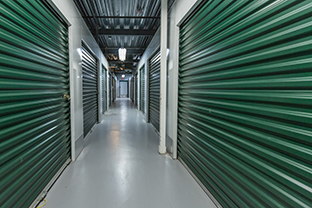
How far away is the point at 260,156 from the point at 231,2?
1418mm

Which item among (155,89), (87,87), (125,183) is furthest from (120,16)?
(125,183)

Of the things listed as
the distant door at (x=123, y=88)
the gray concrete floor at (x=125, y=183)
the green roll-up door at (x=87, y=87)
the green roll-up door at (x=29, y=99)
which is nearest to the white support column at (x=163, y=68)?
the gray concrete floor at (x=125, y=183)

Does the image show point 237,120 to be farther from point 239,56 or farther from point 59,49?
point 59,49

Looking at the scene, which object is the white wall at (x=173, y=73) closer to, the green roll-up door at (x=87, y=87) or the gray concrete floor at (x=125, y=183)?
the gray concrete floor at (x=125, y=183)

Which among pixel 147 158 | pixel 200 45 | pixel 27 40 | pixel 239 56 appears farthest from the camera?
pixel 147 158

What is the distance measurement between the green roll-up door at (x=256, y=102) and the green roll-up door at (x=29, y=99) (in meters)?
1.98

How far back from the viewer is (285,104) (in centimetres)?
95

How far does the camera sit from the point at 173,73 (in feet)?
8.89

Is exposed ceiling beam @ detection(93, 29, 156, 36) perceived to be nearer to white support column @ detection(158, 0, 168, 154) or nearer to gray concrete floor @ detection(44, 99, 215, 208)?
white support column @ detection(158, 0, 168, 154)

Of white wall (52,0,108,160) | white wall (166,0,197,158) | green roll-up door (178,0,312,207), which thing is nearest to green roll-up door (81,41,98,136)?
white wall (52,0,108,160)

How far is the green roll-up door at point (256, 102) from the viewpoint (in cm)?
87

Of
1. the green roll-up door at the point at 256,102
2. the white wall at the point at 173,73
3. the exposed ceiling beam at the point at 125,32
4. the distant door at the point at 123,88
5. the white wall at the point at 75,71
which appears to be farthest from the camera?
the distant door at the point at 123,88

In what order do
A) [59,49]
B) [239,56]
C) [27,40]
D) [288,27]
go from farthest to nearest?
[59,49] → [27,40] → [239,56] → [288,27]

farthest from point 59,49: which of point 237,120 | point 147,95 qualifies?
point 147,95
